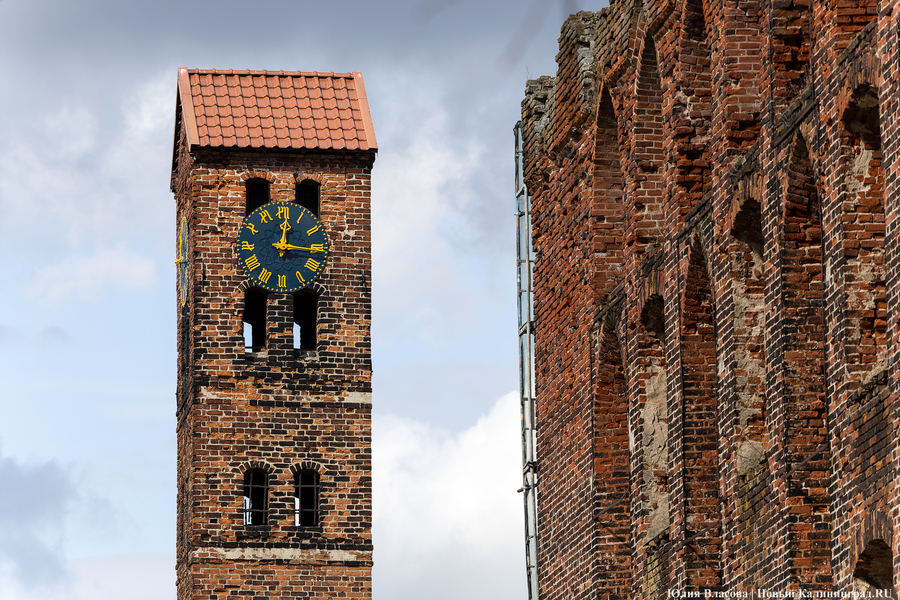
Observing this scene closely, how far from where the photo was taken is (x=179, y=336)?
34938 millimetres

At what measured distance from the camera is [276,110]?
3384 centimetres

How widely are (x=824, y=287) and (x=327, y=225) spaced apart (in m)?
19.5

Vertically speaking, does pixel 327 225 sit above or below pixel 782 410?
above

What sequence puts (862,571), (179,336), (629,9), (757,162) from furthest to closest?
(179,336) → (629,9) → (757,162) → (862,571)

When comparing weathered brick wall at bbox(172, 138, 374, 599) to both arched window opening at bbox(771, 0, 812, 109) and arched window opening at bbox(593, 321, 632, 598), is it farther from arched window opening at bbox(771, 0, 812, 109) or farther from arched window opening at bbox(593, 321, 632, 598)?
arched window opening at bbox(771, 0, 812, 109)

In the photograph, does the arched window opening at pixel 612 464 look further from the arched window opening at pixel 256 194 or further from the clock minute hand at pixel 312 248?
the arched window opening at pixel 256 194

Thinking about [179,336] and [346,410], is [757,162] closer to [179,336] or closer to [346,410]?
[346,410]

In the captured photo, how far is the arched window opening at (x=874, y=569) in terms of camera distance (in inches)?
537

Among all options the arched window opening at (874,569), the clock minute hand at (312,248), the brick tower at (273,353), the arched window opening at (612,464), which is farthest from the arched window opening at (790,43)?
the clock minute hand at (312,248)

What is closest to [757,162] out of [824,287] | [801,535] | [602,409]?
[824,287]

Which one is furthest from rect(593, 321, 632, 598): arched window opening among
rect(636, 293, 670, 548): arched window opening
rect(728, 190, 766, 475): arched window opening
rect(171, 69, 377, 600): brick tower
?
rect(171, 69, 377, 600): brick tower

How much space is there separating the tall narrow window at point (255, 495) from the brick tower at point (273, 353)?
0.11 feet

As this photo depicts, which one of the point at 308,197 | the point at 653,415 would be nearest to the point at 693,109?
the point at 653,415

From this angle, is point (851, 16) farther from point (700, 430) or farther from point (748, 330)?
point (700, 430)
